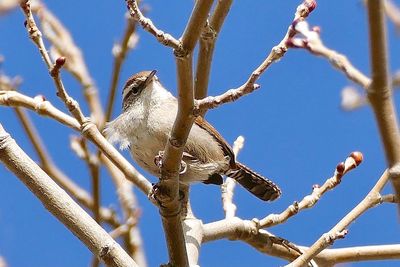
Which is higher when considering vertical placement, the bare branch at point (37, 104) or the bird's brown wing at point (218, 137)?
the bird's brown wing at point (218, 137)

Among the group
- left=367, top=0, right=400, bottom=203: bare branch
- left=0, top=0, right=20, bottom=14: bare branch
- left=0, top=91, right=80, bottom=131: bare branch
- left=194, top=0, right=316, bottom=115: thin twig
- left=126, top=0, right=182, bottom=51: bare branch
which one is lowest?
left=367, top=0, right=400, bottom=203: bare branch

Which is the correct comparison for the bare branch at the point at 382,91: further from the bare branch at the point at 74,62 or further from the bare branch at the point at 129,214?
the bare branch at the point at 74,62

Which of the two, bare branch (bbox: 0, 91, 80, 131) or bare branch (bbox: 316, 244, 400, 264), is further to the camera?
bare branch (bbox: 0, 91, 80, 131)

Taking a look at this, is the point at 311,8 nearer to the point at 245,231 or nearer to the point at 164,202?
the point at 164,202

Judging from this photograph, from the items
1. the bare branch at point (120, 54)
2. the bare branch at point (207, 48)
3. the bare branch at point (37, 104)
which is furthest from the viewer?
the bare branch at point (120, 54)

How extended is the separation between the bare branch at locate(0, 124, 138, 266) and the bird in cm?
106

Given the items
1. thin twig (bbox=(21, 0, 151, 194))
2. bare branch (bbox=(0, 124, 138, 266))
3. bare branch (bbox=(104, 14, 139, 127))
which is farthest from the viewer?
bare branch (bbox=(104, 14, 139, 127))

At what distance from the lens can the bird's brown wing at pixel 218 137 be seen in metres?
3.88

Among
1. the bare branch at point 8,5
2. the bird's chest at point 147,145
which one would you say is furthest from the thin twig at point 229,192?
the bare branch at point 8,5

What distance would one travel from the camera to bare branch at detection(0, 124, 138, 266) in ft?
7.34

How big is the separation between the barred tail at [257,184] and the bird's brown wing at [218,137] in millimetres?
483

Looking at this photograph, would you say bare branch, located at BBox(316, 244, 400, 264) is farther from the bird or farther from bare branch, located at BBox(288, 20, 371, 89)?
bare branch, located at BBox(288, 20, 371, 89)

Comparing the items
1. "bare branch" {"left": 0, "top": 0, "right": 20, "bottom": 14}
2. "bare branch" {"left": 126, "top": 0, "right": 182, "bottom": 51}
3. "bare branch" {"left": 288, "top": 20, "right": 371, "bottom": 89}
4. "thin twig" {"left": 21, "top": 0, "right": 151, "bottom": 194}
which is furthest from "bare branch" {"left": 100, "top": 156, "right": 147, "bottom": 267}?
"bare branch" {"left": 288, "top": 20, "right": 371, "bottom": 89}

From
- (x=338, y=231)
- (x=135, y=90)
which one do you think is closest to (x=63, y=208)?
(x=338, y=231)
